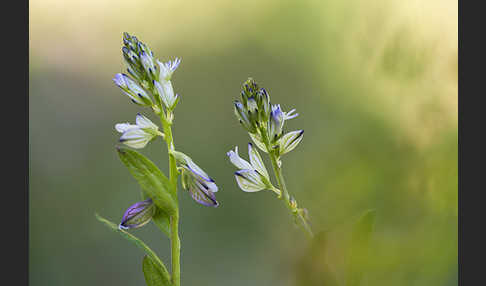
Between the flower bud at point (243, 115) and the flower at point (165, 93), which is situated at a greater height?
the flower at point (165, 93)

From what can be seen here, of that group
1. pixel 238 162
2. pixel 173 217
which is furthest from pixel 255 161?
pixel 173 217

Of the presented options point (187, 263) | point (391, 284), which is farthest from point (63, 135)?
point (391, 284)

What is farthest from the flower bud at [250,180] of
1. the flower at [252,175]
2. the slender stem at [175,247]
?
the slender stem at [175,247]

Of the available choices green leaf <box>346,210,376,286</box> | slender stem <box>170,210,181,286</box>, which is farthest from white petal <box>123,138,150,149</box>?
green leaf <box>346,210,376,286</box>

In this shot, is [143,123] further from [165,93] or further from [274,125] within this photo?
[274,125]

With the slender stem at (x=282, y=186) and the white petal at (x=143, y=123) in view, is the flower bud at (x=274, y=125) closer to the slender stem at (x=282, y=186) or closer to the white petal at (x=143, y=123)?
the slender stem at (x=282, y=186)
